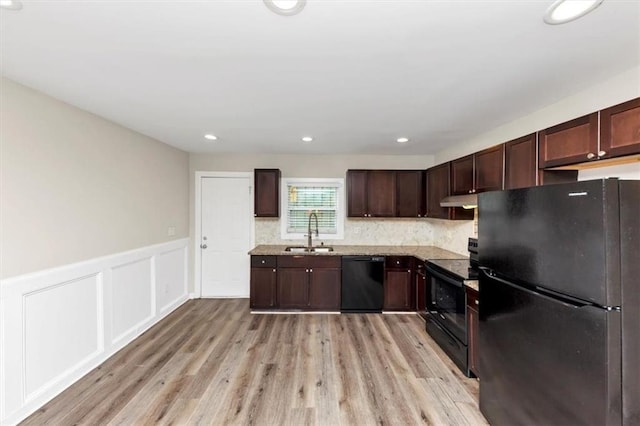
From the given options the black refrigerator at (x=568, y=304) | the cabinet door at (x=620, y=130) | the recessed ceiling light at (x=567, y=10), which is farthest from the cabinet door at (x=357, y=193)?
the recessed ceiling light at (x=567, y=10)

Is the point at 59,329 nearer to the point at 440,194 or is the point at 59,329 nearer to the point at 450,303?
the point at 450,303

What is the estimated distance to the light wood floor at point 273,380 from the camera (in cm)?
205

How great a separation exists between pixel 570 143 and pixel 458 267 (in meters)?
1.54

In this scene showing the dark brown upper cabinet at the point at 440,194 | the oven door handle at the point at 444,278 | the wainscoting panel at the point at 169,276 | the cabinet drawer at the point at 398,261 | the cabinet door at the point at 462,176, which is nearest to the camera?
the oven door handle at the point at 444,278

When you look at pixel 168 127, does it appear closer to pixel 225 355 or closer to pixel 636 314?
pixel 225 355

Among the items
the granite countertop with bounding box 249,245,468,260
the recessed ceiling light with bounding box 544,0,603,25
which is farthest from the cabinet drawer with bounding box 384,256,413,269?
the recessed ceiling light with bounding box 544,0,603,25

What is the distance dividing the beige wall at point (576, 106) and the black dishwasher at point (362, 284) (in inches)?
83.2

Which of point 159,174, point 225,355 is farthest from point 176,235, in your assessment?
point 225,355

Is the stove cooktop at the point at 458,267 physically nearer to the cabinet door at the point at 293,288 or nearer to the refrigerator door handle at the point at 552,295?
the refrigerator door handle at the point at 552,295

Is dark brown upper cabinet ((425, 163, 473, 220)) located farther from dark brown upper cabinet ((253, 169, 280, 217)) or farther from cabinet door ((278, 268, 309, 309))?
dark brown upper cabinet ((253, 169, 280, 217))

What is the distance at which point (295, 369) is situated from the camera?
8.68 ft

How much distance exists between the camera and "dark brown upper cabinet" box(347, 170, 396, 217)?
4.36 meters

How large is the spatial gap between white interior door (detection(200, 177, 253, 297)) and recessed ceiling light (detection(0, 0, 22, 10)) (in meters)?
3.42

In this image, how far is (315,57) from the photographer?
162 cm
